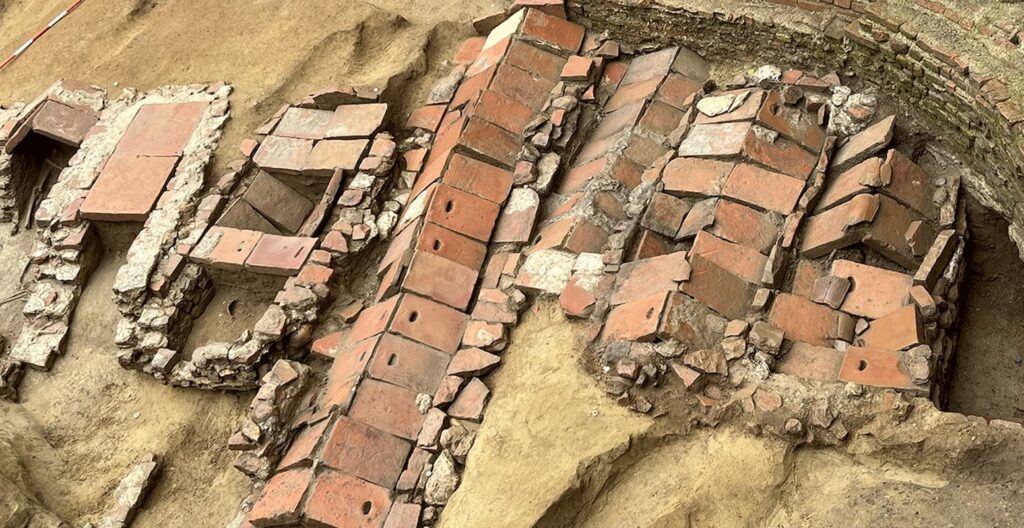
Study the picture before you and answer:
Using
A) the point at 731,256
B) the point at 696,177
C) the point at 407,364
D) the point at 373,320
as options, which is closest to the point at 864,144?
the point at 696,177

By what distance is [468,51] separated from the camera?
588 centimetres

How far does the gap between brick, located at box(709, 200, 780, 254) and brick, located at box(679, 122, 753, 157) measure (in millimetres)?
353

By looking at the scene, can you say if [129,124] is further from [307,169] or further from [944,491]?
[944,491]

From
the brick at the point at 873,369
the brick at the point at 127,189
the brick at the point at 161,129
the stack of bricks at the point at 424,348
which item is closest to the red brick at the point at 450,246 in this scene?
the stack of bricks at the point at 424,348

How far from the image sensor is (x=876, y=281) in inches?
149

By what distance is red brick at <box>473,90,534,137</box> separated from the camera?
5000 millimetres

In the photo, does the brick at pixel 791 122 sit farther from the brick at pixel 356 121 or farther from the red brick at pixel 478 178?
the brick at pixel 356 121

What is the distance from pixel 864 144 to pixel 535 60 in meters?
2.13

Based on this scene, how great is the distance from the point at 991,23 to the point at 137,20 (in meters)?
6.34

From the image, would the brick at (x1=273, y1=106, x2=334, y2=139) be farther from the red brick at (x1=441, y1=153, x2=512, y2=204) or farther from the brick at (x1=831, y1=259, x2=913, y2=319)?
the brick at (x1=831, y1=259, x2=913, y2=319)

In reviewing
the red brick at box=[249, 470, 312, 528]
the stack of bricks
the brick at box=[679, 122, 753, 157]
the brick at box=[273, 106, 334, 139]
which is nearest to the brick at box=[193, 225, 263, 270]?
the brick at box=[273, 106, 334, 139]

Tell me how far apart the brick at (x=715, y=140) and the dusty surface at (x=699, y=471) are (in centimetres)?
132

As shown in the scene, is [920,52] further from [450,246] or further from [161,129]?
[161,129]

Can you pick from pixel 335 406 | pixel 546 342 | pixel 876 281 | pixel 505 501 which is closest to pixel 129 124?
pixel 335 406
